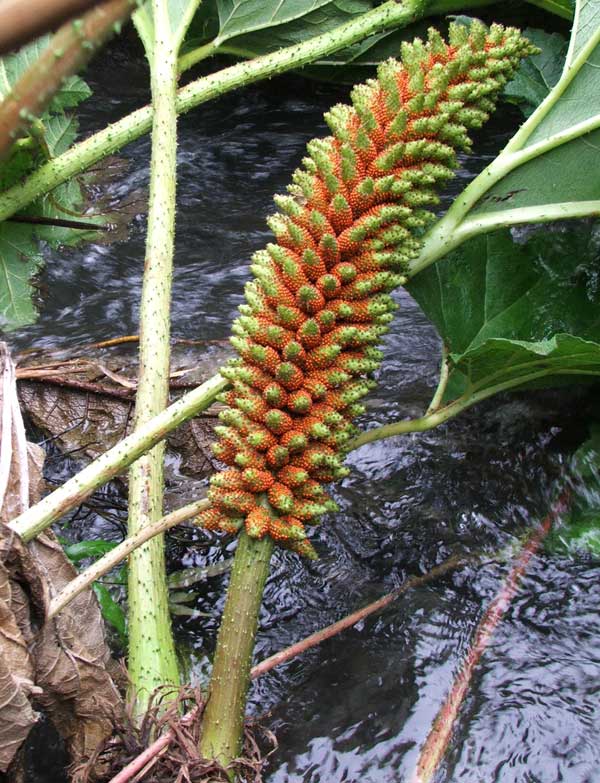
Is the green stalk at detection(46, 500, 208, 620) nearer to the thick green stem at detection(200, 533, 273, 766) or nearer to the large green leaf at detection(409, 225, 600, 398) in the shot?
the thick green stem at detection(200, 533, 273, 766)

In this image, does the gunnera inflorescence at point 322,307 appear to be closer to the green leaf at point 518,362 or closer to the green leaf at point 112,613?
the green leaf at point 518,362

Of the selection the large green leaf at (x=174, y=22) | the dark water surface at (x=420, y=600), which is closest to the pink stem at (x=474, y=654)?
the dark water surface at (x=420, y=600)

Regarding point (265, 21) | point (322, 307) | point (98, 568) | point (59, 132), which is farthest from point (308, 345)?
point (265, 21)

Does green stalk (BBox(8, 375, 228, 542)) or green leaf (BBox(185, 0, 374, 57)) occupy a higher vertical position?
green leaf (BBox(185, 0, 374, 57))

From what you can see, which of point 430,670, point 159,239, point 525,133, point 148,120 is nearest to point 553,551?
point 430,670

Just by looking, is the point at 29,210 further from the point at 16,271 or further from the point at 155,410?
the point at 155,410

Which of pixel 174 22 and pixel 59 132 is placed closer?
pixel 174 22

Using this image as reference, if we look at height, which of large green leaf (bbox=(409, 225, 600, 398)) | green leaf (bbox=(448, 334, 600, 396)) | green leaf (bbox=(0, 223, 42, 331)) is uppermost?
green leaf (bbox=(0, 223, 42, 331))

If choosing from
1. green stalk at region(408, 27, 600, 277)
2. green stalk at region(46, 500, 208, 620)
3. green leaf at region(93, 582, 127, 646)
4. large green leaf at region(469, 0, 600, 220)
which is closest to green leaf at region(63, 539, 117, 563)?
green leaf at region(93, 582, 127, 646)
